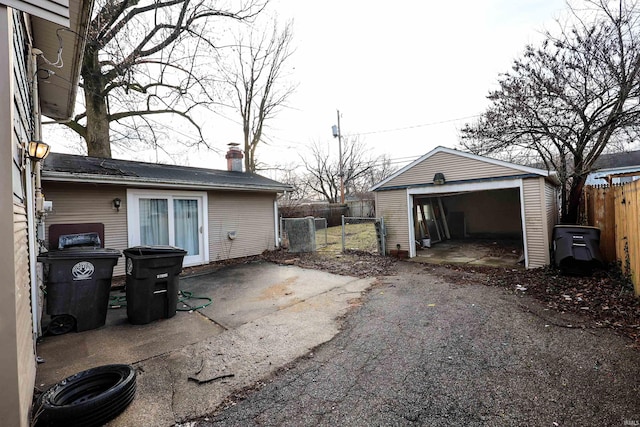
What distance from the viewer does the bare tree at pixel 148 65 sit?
276 inches

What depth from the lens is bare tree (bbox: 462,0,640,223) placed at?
6562 mm

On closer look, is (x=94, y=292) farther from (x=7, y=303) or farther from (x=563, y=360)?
(x=563, y=360)

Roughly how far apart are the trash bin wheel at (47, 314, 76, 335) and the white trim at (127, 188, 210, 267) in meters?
3.15

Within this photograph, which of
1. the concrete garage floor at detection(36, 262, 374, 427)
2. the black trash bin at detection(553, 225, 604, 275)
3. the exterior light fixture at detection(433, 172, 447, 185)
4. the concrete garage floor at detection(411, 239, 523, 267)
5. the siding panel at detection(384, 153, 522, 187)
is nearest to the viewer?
the concrete garage floor at detection(36, 262, 374, 427)

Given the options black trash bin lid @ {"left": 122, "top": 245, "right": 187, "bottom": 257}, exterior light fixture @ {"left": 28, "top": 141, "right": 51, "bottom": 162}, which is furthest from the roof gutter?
black trash bin lid @ {"left": 122, "top": 245, "right": 187, "bottom": 257}

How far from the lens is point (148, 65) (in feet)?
28.7

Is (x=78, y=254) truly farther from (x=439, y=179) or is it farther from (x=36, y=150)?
(x=439, y=179)

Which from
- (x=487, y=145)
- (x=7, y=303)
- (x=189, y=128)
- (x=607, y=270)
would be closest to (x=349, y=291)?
(x=7, y=303)

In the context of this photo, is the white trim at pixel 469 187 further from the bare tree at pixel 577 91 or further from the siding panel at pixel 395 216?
the bare tree at pixel 577 91

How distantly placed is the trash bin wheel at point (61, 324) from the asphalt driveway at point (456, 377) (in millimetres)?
2761

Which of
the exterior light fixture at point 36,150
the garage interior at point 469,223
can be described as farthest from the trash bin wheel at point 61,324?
the garage interior at point 469,223

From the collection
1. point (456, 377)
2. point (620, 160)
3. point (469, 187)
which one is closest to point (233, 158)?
point (469, 187)

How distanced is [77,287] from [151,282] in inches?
32.0

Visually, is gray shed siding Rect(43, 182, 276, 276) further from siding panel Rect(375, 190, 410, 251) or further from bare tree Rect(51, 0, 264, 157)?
siding panel Rect(375, 190, 410, 251)
